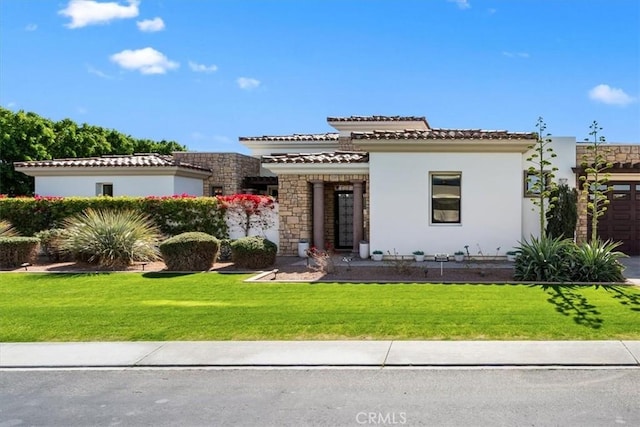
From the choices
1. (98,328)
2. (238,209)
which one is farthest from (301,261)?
(98,328)

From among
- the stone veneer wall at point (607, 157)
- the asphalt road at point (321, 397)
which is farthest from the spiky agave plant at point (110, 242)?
the stone veneer wall at point (607, 157)

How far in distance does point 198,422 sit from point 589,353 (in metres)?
5.28

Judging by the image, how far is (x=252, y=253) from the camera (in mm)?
14836

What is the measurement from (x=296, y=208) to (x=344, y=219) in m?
2.45

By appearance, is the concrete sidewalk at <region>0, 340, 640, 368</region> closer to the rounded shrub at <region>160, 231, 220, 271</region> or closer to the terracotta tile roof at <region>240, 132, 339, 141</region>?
the rounded shrub at <region>160, 231, 220, 271</region>

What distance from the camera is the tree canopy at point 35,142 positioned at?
103ft

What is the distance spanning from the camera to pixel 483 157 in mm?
16266

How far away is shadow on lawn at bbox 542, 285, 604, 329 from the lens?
850 centimetres

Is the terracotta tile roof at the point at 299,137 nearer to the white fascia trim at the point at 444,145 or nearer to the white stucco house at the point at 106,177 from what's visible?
the white stucco house at the point at 106,177

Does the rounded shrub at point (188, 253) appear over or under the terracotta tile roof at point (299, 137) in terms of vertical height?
under

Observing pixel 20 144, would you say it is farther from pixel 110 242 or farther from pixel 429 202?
pixel 429 202

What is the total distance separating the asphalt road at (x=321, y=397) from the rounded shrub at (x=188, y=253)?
26.0ft

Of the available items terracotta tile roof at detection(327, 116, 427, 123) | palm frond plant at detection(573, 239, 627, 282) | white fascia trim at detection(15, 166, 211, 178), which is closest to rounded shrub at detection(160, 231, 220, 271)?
white fascia trim at detection(15, 166, 211, 178)

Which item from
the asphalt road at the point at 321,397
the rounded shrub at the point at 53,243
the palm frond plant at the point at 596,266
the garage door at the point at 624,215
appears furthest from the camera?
the garage door at the point at 624,215
